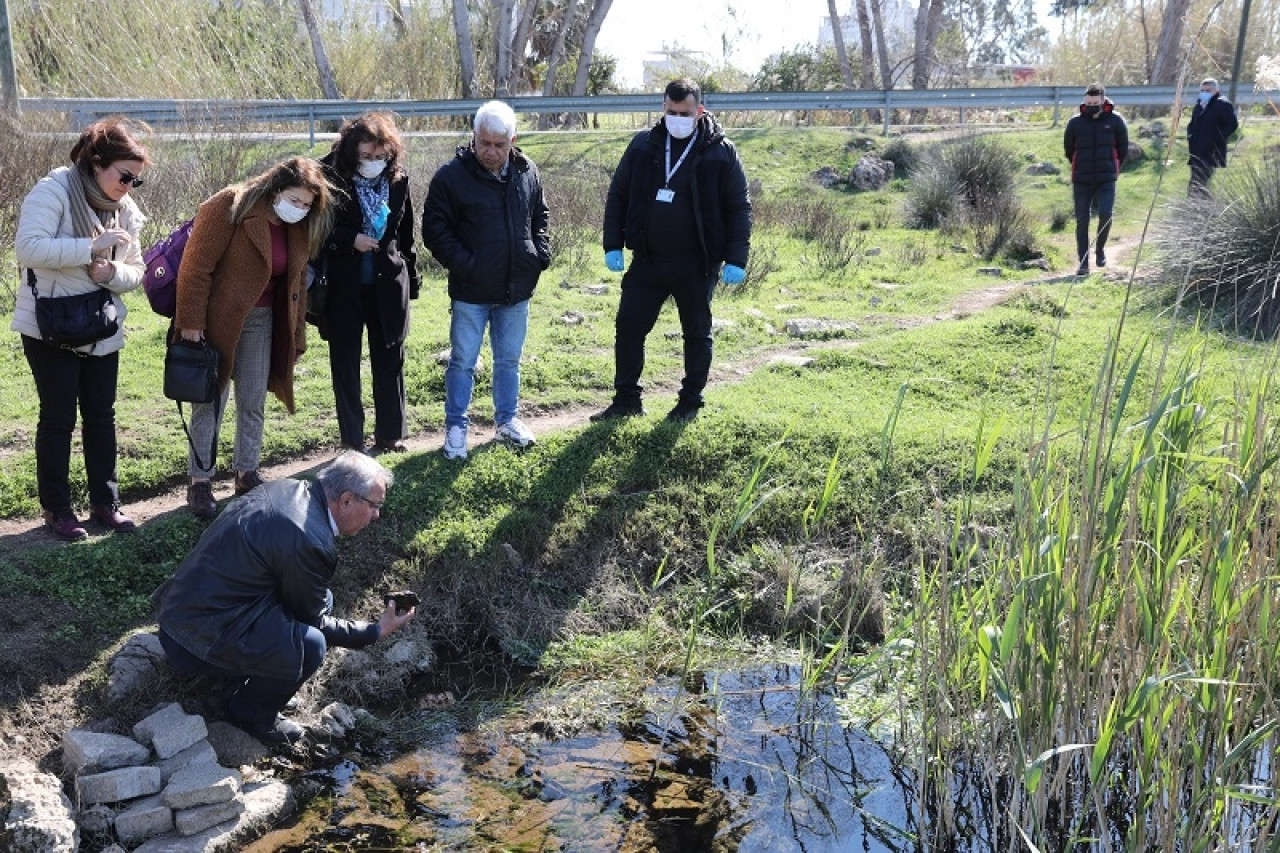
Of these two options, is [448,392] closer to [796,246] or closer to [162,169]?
[162,169]

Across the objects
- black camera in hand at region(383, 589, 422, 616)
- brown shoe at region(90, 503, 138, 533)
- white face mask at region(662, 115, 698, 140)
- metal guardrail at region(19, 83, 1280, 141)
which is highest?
metal guardrail at region(19, 83, 1280, 141)

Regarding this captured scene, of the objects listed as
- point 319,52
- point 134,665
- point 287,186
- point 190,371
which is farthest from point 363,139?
point 319,52

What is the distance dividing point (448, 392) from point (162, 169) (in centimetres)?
588

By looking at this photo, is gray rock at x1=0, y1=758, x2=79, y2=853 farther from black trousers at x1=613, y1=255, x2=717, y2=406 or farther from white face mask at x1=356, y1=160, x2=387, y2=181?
black trousers at x1=613, y1=255, x2=717, y2=406

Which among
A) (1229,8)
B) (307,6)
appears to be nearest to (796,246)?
(307,6)

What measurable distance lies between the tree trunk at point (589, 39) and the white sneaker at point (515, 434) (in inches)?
712

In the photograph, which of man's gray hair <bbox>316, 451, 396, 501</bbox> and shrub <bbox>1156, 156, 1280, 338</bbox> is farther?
shrub <bbox>1156, 156, 1280, 338</bbox>

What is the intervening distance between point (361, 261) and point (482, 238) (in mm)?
608

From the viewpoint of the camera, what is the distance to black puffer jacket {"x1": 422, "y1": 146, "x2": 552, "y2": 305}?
6594mm

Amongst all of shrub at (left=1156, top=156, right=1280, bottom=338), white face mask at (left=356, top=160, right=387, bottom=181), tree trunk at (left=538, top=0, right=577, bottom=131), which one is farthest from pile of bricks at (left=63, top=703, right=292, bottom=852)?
tree trunk at (left=538, top=0, right=577, bottom=131)

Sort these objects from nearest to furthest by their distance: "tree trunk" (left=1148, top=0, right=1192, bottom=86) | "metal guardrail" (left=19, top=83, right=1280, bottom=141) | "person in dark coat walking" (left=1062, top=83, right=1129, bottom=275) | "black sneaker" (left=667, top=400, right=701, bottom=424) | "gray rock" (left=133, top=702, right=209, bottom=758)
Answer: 1. "gray rock" (left=133, top=702, right=209, bottom=758)
2. "black sneaker" (left=667, top=400, right=701, bottom=424)
3. "person in dark coat walking" (left=1062, top=83, right=1129, bottom=275)
4. "metal guardrail" (left=19, top=83, right=1280, bottom=141)
5. "tree trunk" (left=1148, top=0, right=1192, bottom=86)

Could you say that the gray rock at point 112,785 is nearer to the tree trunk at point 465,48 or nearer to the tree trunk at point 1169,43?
the tree trunk at point 465,48

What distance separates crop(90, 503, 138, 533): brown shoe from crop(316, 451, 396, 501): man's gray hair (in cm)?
153

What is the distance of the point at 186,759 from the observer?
192 inches
